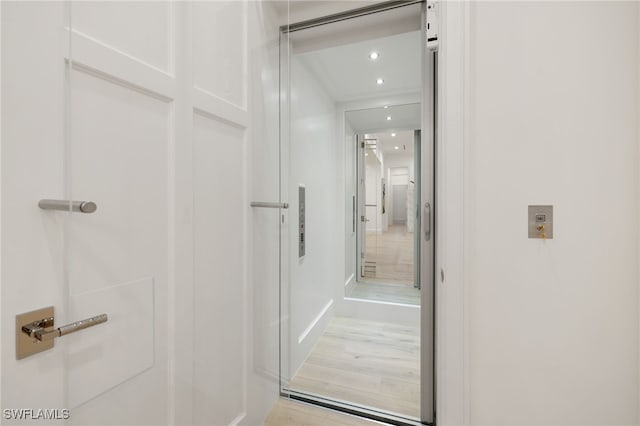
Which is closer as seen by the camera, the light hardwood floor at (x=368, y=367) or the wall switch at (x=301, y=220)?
the light hardwood floor at (x=368, y=367)

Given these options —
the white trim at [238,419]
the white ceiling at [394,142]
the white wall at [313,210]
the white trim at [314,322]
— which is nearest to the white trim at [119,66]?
the white wall at [313,210]

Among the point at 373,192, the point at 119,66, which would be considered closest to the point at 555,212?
the point at 119,66

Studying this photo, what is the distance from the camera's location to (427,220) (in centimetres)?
153

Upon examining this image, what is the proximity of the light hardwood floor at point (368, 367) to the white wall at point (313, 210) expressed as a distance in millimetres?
127

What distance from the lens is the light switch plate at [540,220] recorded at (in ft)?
3.72

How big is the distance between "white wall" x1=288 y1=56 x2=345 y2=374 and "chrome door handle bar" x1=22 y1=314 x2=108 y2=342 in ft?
4.12

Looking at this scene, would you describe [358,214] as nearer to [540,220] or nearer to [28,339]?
[540,220]

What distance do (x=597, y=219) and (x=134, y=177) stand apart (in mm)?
1610

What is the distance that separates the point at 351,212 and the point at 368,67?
1.43 m

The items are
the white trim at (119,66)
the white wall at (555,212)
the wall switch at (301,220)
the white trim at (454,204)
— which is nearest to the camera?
the white trim at (119,66)

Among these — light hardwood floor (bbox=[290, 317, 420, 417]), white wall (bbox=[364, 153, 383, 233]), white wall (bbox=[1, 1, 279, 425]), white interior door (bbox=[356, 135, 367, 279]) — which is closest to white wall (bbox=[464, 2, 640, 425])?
light hardwood floor (bbox=[290, 317, 420, 417])

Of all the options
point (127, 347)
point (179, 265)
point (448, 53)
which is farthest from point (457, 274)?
point (127, 347)

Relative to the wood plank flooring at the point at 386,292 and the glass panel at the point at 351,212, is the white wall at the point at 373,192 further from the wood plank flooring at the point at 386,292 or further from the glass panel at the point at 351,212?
the wood plank flooring at the point at 386,292

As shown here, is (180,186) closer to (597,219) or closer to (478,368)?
(478,368)
